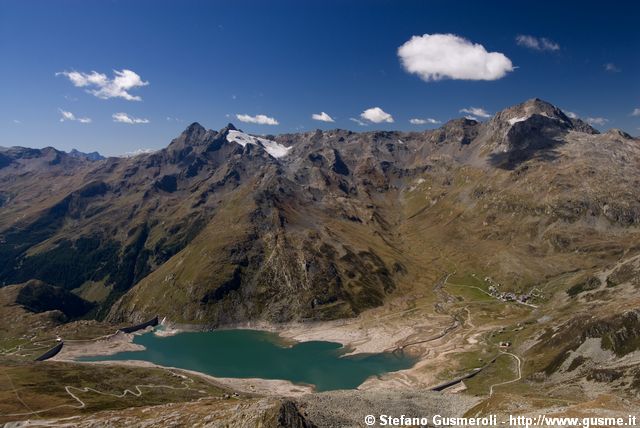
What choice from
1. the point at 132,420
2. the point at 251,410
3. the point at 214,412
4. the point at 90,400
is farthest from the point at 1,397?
the point at 251,410

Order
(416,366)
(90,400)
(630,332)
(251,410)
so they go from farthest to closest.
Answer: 1. (416,366)
2. (630,332)
3. (90,400)
4. (251,410)

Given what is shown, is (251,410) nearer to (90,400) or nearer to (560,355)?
(90,400)

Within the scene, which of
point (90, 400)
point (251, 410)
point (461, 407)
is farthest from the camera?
point (90, 400)

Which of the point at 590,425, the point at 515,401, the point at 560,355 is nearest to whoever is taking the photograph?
the point at 590,425

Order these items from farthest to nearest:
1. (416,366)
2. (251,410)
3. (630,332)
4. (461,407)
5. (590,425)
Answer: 1. (416,366)
2. (630,332)
3. (461,407)
4. (251,410)
5. (590,425)

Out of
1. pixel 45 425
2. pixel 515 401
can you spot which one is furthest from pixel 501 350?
pixel 45 425

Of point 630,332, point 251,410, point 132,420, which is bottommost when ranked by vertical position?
point 132,420

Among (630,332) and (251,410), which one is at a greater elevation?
(630,332)

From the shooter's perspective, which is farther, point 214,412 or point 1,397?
point 1,397

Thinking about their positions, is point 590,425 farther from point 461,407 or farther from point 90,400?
point 90,400
